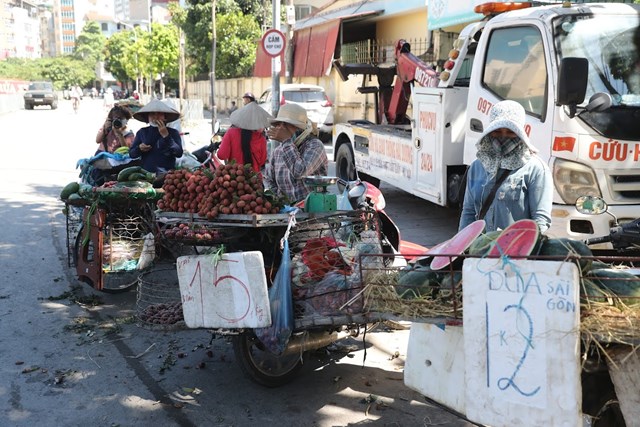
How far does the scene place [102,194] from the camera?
6031 mm

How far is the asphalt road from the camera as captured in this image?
4.14 m

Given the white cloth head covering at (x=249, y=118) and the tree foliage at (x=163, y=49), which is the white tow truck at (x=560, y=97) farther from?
the tree foliage at (x=163, y=49)

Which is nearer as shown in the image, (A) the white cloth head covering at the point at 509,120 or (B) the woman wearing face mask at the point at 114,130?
(A) the white cloth head covering at the point at 509,120

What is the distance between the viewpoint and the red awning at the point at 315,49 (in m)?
24.6

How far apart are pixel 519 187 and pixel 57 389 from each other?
3353 millimetres

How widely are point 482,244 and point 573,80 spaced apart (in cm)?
287

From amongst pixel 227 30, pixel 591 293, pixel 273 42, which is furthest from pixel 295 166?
pixel 227 30

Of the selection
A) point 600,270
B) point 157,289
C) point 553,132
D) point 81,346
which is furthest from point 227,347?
point 553,132

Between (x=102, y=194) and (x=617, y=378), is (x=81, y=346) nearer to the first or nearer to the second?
(x=102, y=194)

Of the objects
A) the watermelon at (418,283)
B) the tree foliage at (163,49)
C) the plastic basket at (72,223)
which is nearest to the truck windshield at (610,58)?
the watermelon at (418,283)

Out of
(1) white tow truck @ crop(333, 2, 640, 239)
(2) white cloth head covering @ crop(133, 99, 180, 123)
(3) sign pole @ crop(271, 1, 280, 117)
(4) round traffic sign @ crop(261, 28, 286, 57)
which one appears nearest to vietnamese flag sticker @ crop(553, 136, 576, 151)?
(1) white tow truck @ crop(333, 2, 640, 239)

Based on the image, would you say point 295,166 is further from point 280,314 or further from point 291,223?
point 280,314

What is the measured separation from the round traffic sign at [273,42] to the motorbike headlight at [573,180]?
766 cm

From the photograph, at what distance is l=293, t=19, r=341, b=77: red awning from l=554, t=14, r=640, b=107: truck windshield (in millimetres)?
18460
